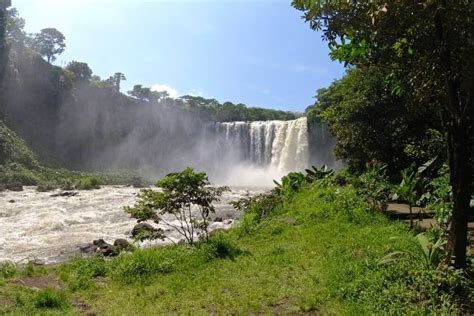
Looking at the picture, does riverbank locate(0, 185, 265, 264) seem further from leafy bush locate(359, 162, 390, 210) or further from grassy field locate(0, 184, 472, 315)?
leafy bush locate(359, 162, 390, 210)

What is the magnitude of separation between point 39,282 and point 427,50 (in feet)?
25.2

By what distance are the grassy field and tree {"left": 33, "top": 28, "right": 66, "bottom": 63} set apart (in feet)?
305

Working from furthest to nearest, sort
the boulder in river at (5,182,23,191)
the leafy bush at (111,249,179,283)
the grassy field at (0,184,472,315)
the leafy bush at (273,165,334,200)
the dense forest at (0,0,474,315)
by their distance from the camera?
the boulder in river at (5,182,23,191), the leafy bush at (273,165,334,200), the leafy bush at (111,249,179,283), the grassy field at (0,184,472,315), the dense forest at (0,0,474,315)

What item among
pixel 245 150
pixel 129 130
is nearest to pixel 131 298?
pixel 245 150

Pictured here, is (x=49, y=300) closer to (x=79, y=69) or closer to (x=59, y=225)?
(x=59, y=225)

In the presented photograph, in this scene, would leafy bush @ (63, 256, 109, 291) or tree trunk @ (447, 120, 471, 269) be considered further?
leafy bush @ (63, 256, 109, 291)

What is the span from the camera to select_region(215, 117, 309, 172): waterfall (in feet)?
160

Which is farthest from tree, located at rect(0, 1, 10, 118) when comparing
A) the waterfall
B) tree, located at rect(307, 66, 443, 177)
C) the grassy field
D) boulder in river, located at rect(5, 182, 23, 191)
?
the grassy field

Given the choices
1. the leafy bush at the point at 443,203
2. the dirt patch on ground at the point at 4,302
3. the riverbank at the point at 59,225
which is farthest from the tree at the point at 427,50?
the riverbank at the point at 59,225

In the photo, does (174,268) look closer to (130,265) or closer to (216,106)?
(130,265)

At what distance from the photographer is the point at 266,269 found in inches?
308

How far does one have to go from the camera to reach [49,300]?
21.5 feet

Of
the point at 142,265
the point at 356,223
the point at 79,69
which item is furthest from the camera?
the point at 79,69

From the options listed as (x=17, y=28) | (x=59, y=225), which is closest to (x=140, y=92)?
(x=17, y=28)
